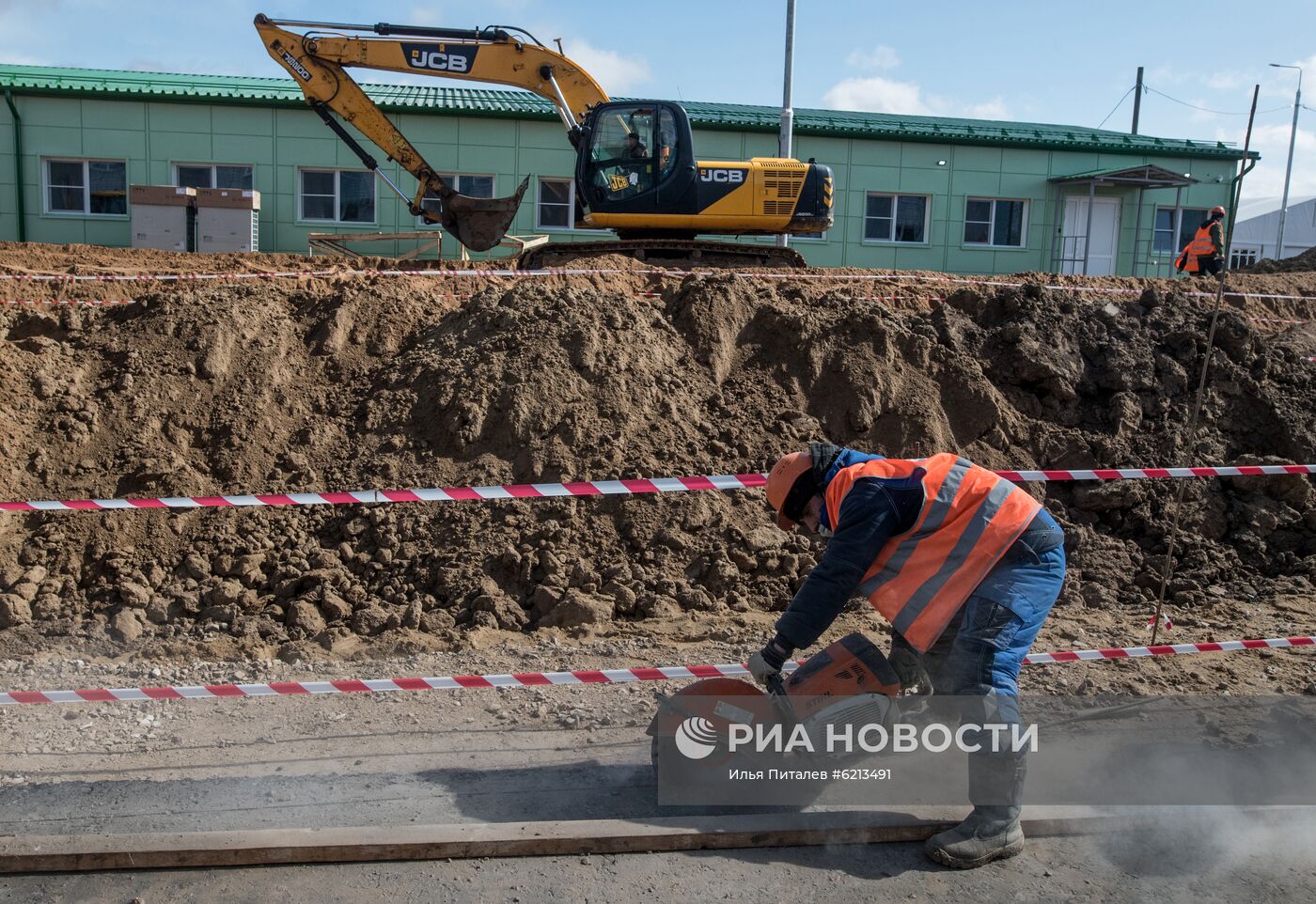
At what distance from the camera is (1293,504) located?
812cm

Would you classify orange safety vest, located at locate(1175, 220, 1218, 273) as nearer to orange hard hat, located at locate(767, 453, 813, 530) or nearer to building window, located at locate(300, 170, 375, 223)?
orange hard hat, located at locate(767, 453, 813, 530)

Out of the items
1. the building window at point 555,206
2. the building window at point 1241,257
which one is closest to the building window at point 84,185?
the building window at point 555,206

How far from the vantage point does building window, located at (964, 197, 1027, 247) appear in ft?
81.2

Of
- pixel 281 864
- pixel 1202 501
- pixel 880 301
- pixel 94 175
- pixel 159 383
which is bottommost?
pixel 281 864

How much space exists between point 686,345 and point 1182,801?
5330 millimetres

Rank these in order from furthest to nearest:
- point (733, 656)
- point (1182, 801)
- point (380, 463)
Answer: point (380, 463), point (733, 656), point (1182, 801)

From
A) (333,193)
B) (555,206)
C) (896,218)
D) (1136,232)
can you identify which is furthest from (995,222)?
(333,193)

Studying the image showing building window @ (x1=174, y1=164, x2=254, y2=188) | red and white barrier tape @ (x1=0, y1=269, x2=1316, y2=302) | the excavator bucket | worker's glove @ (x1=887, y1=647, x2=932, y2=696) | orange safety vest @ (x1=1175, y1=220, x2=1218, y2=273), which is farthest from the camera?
building window @ (x1=174, y1=164, x2=254, y2=188)

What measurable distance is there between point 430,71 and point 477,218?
1.91m

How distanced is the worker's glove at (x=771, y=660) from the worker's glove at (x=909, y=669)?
0.68 metres

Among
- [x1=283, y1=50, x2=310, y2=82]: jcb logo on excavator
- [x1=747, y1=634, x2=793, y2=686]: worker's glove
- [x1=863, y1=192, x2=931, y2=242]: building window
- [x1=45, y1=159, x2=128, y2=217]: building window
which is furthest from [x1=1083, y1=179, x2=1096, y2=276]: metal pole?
[x1=747, y1=634, x2=793, y2=686]: worker's glove

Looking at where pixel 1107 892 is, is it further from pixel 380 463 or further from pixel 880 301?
pixel 880 301

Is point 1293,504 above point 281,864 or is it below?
above

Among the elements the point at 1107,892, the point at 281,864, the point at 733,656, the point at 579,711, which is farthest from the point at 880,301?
the point at 281,864
